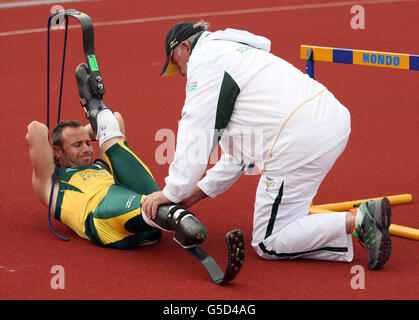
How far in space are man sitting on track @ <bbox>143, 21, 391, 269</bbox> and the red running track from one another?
0.59 ft

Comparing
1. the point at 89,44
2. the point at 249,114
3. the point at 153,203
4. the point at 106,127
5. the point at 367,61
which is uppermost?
the point at 89,44

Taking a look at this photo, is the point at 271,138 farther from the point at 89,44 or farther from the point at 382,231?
the point at 89,44

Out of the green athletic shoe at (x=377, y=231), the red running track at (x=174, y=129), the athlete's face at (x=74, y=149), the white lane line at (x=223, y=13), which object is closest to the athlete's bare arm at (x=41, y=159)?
the athlete's face at (x=74, y=149)

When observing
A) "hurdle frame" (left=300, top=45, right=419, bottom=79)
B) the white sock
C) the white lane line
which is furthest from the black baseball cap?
the white lane line

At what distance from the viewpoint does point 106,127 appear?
4727 mm

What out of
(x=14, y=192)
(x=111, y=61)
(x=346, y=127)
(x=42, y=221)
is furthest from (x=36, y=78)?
(x=346, y=127)

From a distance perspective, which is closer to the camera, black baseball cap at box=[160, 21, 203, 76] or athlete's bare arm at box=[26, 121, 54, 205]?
black baseball cap at box=[160, 21, 203, 76]

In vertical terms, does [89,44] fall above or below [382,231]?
above

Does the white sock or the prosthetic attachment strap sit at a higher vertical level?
the prosthetic attachment strap

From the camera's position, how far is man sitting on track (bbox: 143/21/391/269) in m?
3.90

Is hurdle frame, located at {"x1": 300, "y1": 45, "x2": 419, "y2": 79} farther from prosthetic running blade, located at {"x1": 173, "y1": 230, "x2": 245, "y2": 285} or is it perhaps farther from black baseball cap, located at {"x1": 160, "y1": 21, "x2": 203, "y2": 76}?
prosthetic running blade, located at {"x1": 173, "y1": 230, "x2": 245, "y2": 285}

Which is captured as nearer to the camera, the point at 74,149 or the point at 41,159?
the point at 41,159

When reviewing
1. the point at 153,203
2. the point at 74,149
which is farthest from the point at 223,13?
the point at 153,203

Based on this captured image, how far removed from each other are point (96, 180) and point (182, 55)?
107 centimetres
